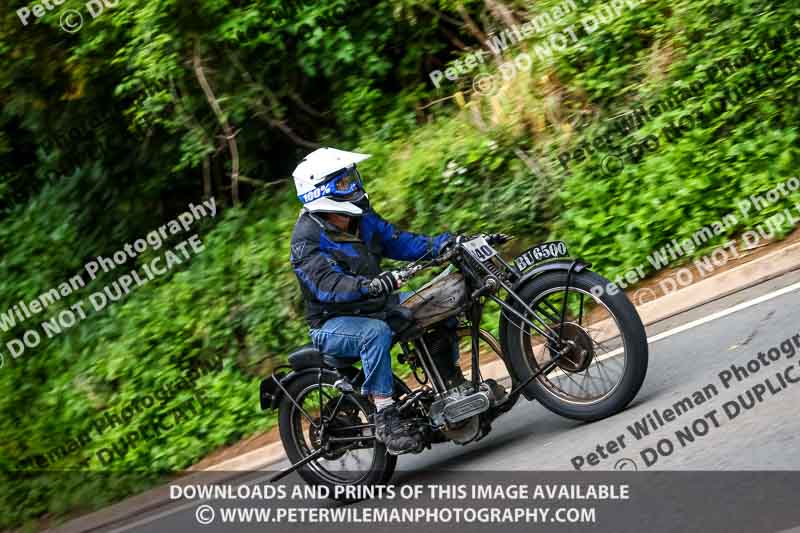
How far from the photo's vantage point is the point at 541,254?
6.30 meters

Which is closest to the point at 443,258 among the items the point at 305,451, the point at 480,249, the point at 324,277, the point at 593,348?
the point at 480,249

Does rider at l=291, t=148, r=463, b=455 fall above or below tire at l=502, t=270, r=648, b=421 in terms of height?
above

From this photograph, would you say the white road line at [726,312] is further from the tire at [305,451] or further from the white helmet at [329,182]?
the white helmet at [329,182]

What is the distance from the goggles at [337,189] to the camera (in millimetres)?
6234

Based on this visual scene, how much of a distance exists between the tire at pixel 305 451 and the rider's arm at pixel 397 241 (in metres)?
0.94

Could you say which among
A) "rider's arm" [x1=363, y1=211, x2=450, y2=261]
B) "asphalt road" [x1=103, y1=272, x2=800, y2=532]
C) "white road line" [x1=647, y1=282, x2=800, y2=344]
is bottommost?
"white road line" [x1=647, y1=282, x2=800, y2=344]

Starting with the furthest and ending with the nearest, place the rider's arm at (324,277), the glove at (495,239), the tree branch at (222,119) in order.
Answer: the tree branch at (222,119) < the glove at (495,239) < the rider's arm at (324,277)

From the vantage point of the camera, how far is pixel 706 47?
10039mm

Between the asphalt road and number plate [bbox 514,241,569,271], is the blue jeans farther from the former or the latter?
the asphalt road

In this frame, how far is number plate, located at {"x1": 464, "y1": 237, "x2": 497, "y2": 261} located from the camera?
6.28 m

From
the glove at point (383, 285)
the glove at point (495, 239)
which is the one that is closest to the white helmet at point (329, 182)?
the glove at point (383, 285)

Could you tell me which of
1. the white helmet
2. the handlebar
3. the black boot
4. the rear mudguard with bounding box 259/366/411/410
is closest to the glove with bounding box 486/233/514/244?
the handlebar

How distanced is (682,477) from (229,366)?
630 cm

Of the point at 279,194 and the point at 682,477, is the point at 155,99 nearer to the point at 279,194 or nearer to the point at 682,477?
the point at 279,194
